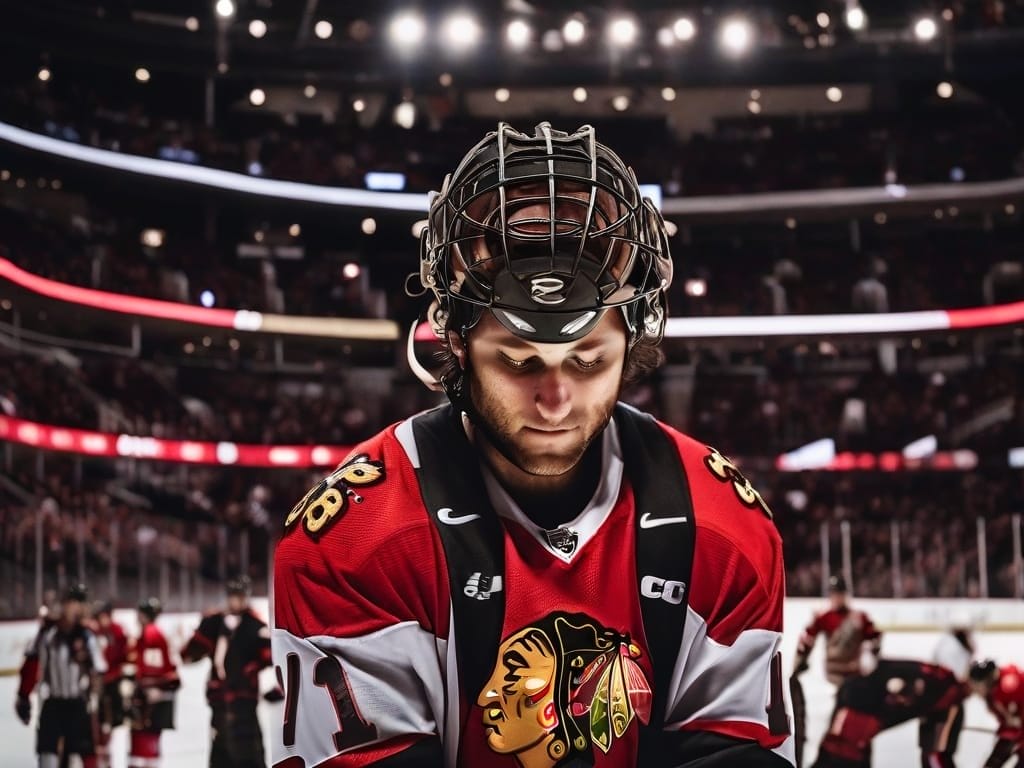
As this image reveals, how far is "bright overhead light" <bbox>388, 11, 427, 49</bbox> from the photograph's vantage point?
1571 centimetres

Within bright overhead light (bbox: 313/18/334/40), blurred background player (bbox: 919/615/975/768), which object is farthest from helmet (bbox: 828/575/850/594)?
bright overhead light (bbox: 313/18/334/40)

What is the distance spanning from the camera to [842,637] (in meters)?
6.90

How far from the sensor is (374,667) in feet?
4.14

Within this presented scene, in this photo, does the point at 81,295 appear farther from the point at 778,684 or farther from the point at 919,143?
the point at 778,684

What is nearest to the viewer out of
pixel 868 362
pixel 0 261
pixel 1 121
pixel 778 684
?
pixel 778 684

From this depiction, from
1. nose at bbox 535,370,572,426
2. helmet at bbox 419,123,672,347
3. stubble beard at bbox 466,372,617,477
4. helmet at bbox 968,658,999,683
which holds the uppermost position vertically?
helmet at bbox 419,123,672,347

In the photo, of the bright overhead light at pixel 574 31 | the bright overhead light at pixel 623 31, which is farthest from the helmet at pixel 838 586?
the bright overhead light at pixel 574 31

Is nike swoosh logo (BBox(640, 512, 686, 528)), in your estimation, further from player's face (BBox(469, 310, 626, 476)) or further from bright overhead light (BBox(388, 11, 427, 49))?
bright overhead light (BBox(388, 11, 427, 49))

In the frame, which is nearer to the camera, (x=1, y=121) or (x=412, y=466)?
(x=412, y=466)

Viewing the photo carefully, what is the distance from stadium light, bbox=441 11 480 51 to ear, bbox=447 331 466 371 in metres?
15.1

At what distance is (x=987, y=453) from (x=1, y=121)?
458 inches

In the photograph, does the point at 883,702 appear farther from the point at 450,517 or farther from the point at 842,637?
the point at 450,517

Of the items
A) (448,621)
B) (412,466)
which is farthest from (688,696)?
(412,466)

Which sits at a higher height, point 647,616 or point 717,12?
point 717,12
